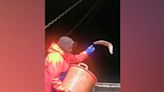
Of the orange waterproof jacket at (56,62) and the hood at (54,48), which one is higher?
the hood at (54,48)

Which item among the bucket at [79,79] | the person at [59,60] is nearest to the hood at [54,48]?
the person at [59,60]

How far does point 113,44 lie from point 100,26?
0.37 feet

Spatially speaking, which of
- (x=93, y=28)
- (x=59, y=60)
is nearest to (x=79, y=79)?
(x=59, y=60)

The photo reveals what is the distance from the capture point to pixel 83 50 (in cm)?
156

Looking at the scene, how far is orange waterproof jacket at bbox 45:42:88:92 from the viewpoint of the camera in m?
1.52

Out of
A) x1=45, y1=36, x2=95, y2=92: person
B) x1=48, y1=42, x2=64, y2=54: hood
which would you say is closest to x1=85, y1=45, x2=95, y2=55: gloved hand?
x1=45, y1=36, x2=95, y2=92: person

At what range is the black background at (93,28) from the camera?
1.53 m

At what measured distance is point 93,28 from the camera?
1569 mm

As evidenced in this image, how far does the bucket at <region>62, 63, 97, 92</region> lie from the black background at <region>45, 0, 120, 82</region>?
0.10 feet

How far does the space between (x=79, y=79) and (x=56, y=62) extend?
144mm

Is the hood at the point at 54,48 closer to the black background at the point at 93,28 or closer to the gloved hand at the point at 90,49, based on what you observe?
the black background at the point at 93,28
